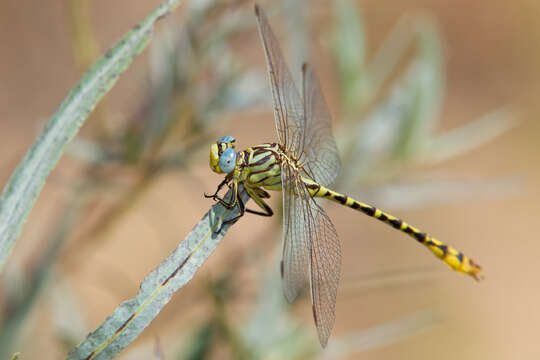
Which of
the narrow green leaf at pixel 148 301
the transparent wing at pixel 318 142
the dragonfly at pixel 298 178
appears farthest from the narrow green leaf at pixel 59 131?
the transparent wing at pixel 318 142

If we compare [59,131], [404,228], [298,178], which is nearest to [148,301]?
[59,131]

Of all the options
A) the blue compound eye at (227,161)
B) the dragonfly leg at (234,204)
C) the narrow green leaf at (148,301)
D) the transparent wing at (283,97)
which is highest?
the transparent wing at (283,97)

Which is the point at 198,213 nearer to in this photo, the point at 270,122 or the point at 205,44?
the point at 270,122

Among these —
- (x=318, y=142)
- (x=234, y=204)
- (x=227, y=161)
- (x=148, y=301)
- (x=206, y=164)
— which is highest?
(x=318, y=142)

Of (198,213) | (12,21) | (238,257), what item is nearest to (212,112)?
(238,257)

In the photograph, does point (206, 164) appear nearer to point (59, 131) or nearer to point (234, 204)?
point (234, 204)

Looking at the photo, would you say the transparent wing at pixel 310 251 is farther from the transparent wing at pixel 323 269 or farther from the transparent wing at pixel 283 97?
the transparent wing at pixel 283 97
